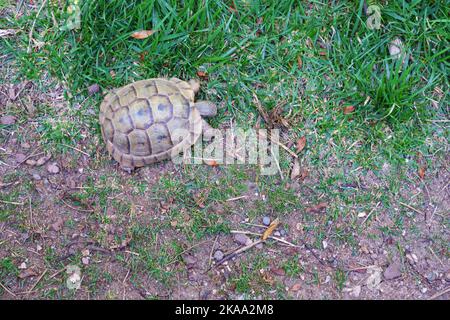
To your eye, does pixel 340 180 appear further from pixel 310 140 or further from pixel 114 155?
pixel 114 155

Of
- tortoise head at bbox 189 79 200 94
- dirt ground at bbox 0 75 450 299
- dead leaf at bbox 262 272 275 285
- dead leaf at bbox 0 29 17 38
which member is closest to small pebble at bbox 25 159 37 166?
dirt ground at bbox 0 75 450 299

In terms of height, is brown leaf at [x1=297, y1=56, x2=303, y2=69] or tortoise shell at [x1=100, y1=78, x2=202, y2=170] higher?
brown leaf at [x1=297, y1=56, x2=303, y2=69]

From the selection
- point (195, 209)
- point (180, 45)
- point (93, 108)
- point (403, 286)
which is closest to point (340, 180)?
point (403, 286)

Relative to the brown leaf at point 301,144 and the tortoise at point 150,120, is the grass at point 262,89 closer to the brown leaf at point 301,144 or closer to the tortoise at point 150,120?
the brown leaf at point 301,144

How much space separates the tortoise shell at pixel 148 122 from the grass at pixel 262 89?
195 millimetres

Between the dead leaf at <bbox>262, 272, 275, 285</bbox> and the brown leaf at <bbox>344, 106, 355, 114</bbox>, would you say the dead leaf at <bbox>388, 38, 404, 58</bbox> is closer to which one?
the brown leaf at <bbox>344, 106, 355, 114</bbox>

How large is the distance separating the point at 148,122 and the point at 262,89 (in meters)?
1.02

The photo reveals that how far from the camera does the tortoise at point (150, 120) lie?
12.6 feet

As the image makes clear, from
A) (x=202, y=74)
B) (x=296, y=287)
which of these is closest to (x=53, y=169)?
(x=202, y=74)

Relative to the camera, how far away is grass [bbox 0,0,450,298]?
156 inches

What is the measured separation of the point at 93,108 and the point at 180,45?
91cm

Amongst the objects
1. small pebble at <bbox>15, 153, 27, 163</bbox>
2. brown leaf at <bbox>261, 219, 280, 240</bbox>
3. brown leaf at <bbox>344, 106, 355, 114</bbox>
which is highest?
brown leaf at <bbox>344, 106, 355, 114</bbox>

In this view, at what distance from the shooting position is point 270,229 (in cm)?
391

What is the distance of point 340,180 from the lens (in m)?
4.02
